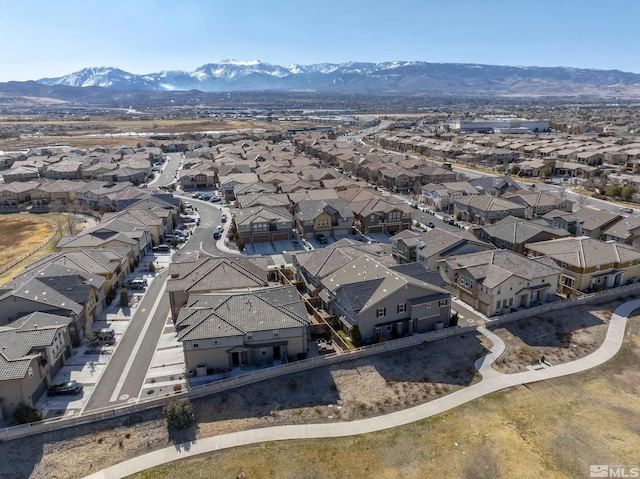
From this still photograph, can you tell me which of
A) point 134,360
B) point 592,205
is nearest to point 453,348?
point 134,360

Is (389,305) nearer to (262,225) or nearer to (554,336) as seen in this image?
(554,336)

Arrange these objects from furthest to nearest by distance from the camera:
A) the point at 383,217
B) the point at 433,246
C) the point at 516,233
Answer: the point at 383,217
the point at 516,233
the point at 433,246

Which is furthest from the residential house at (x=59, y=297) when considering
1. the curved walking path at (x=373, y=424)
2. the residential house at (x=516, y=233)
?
the residential house at (x=516, y=233)

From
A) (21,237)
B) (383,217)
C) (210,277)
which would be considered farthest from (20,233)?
(383,217)

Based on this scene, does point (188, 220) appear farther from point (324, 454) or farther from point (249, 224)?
point (324, 454)

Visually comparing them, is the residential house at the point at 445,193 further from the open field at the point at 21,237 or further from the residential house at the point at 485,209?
the open field at the point at 21,237

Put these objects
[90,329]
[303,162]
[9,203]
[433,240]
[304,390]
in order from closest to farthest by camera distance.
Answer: [304,390] < [90,329] < [433,240] < [9,203] < [303,162]

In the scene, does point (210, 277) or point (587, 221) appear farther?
point (587, 221)
